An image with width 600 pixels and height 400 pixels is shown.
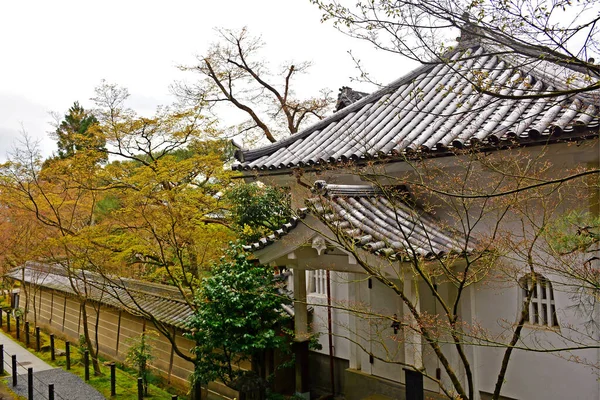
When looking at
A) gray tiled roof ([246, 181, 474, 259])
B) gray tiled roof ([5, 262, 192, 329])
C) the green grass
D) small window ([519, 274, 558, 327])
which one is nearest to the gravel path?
the green grass

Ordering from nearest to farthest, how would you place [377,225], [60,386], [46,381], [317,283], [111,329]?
[377,225] → [317,283] → [60,386] → [46,381] → [111,329]

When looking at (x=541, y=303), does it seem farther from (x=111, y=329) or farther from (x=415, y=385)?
(x=111, y=329)

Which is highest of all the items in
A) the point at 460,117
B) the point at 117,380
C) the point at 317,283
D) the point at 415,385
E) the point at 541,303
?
the point at 460,117

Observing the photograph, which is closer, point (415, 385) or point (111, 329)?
point (415, 385)

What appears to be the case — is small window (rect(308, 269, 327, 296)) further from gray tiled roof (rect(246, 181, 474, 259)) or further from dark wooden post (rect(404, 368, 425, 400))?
dark wooden post (rect(404, 368, 425, 400))

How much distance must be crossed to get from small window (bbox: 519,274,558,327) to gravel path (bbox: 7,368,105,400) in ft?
40.8

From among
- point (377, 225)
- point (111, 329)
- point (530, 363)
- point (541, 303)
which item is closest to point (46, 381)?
point (111, 329)

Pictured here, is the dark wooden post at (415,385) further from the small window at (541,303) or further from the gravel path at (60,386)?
the gravel path at (60,386)

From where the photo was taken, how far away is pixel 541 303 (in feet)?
25.2

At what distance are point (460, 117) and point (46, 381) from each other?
1617 centimetres

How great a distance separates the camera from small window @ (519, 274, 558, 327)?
295 inches

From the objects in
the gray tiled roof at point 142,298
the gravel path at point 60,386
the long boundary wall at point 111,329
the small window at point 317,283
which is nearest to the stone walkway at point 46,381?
the gravel path at point 60,386

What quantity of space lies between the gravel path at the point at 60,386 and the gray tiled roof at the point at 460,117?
911cm

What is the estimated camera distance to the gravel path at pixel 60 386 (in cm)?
1370
